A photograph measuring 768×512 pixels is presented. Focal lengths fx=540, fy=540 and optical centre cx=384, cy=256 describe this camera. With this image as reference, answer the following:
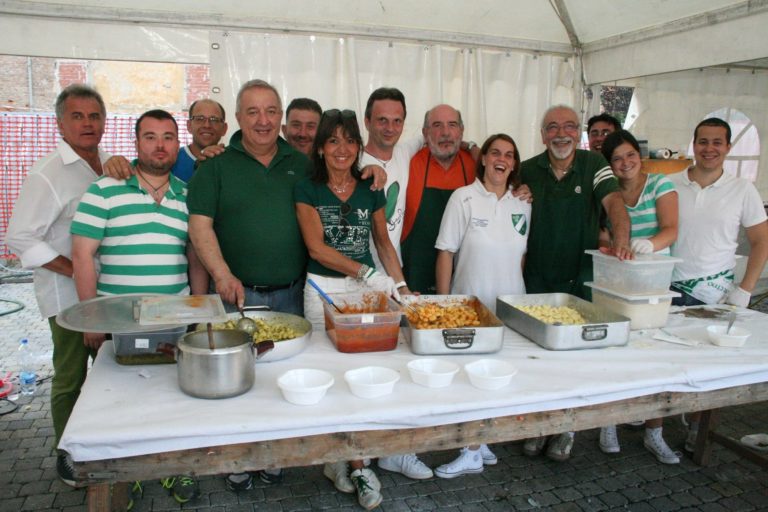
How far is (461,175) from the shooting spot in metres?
3.24

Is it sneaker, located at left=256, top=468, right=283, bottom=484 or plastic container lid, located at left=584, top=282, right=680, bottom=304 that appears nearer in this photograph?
plastic container lid, located at left=584, top=282, right=680, bottom=304

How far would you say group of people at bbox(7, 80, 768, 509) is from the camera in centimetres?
238

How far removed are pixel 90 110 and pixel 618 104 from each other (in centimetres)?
723

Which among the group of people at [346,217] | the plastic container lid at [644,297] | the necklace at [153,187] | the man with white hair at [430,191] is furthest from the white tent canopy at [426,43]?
the plastic container lid at [644,297]

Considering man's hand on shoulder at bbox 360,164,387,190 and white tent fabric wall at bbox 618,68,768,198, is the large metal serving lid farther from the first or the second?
white tent fabric wall at bbox 618,68,768,198

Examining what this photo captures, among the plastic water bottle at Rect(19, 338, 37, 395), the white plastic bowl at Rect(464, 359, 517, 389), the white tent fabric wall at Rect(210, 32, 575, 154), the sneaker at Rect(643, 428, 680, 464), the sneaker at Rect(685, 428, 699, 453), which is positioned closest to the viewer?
the white plastic bowl at Rect(464, 359, 517, 389)

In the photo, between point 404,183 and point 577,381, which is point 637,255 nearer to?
point 577,381

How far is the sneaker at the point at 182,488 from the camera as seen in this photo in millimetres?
2643

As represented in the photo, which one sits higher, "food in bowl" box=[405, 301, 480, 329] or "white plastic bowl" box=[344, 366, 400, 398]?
"food in bowl" box=[405, 301, 480, 329]

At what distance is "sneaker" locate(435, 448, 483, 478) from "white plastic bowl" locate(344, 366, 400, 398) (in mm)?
1325

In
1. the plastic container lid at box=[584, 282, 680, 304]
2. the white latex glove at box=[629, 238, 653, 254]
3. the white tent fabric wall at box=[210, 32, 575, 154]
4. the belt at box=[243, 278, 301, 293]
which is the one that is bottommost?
the belt at box=[243, 278, 301, 293]

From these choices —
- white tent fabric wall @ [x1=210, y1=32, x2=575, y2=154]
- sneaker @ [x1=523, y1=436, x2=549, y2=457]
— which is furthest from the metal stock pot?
white tent fabric wall @ [x1=210, y1=32, x2=575, y2=154]

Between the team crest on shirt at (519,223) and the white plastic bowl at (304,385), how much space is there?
150cm

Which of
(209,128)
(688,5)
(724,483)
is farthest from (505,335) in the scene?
(688,5)
